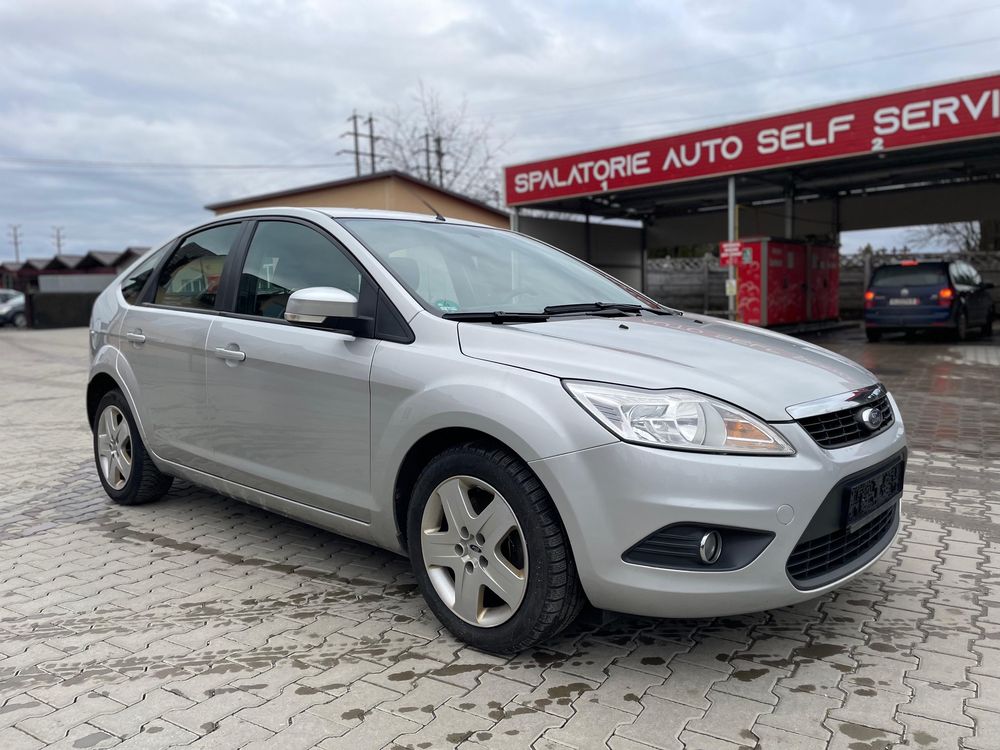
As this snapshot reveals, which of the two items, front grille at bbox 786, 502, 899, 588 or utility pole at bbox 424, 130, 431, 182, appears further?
utility pole at bbox 424, 130, 431, 182

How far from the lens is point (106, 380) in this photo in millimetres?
4906

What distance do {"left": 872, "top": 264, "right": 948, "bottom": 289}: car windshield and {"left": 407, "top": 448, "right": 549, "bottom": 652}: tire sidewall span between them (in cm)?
1516

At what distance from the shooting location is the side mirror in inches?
124

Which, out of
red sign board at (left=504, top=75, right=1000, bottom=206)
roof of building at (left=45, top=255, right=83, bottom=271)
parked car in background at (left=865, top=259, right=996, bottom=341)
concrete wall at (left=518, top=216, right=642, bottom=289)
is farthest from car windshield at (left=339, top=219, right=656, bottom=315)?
roof of building at (left=45, top=255, right=83, bottom=271)

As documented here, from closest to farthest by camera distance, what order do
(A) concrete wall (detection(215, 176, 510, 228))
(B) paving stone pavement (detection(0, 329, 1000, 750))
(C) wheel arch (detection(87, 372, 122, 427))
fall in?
(B) paving stone pavement (detection(0, 329, 1000, 750)) → (C) wheel arch (detection(87, 372, 122, 427)) → (A) concrete wall (detection(215, 176, 510, 228))

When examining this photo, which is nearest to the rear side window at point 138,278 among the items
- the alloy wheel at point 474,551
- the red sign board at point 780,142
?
the alloy wheel at point 474,551

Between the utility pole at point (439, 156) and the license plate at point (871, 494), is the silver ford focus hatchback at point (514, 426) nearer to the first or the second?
the license plate at point (871, 494)

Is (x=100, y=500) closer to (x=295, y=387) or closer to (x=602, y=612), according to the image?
(x=295, y=387)

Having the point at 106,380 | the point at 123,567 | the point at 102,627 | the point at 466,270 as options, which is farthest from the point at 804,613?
the point at 106,380

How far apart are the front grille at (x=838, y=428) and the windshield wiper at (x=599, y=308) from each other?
115 cm

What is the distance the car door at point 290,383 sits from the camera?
327 cm

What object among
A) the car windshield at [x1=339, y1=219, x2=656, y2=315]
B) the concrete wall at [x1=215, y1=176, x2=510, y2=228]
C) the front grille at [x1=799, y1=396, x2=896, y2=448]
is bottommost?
the front grille at [x1=799, y1=396, x2=896, y2=448]

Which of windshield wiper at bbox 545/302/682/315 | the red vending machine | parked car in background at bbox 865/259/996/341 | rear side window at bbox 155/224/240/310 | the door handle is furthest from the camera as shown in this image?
the red vending machine

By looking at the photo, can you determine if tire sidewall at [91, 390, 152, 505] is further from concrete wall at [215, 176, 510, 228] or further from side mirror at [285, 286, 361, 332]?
concrete wall at [215, 176, 510, 228]
